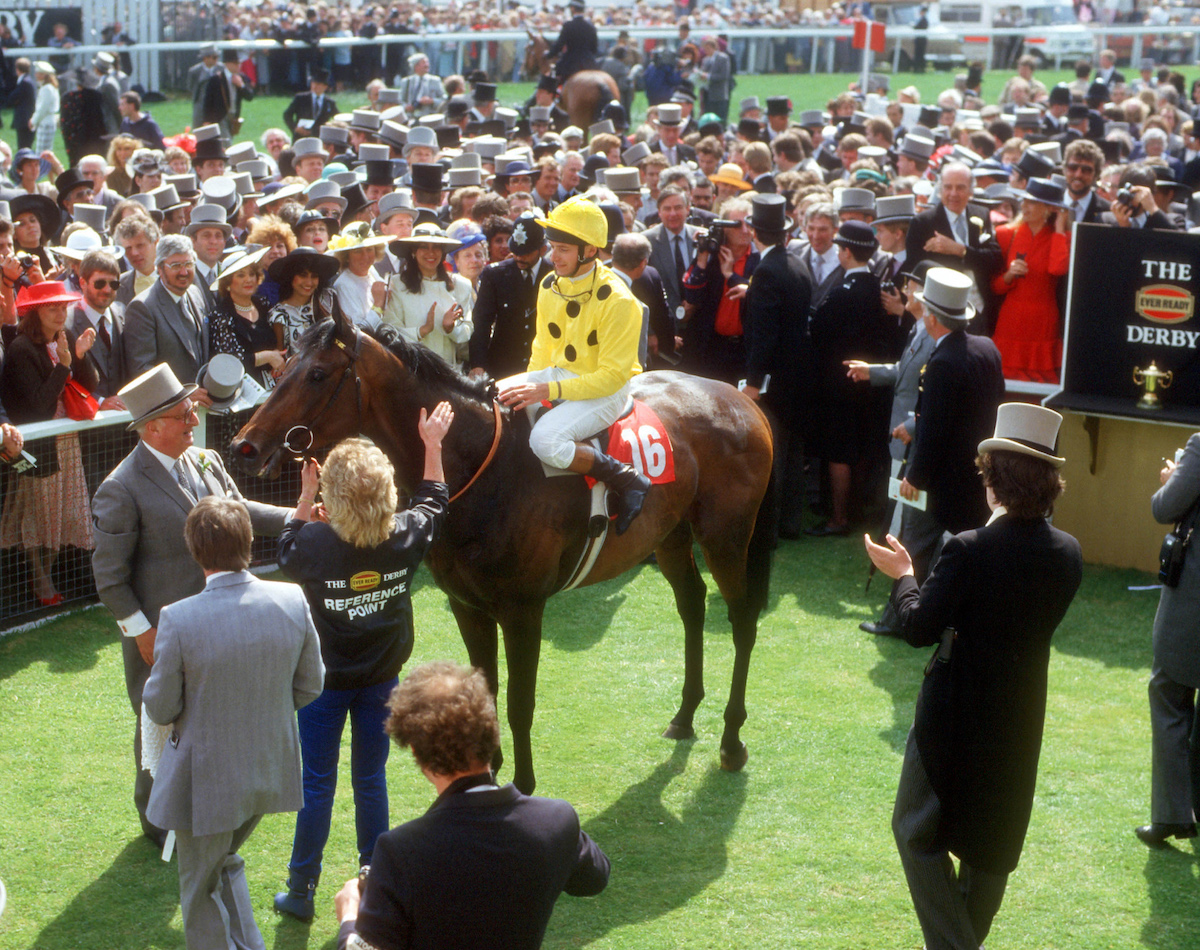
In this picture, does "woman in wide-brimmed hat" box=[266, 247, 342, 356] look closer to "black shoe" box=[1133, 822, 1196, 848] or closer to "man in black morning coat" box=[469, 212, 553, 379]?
"man in black morning coat" box=[469, 212, 553, 379]

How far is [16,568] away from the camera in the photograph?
7.20 metres

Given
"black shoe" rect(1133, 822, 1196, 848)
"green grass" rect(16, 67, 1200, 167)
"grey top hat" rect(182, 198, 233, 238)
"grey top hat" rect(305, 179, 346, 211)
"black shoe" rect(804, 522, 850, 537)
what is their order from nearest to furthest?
"black shoe" rect(1133, 822, 1196, 848)
"grey top hat" rect(182, 198, 233, 238)
"black shoe" rect(804, 522, 850, 537)
"grey top hat" rect(305, 179, 346, 211)
"green grass" rect(16, 67, 1200, 167)

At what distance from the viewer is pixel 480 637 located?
5.79 meters

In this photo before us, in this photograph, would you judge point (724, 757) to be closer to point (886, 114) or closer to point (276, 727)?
point (276, 727)

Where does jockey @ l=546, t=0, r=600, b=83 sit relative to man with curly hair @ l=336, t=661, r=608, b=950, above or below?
above

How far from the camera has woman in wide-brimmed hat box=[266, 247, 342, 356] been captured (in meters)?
7.82

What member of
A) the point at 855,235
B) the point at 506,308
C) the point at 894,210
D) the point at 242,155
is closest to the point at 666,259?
the point at 855,235

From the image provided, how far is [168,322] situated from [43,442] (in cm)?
103

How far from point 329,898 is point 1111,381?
6036mm

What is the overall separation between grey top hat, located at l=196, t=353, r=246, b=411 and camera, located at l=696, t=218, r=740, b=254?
3.71 metres

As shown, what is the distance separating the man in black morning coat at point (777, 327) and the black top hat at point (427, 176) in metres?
3.73

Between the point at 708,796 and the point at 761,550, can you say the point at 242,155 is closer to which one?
the point at 761,550

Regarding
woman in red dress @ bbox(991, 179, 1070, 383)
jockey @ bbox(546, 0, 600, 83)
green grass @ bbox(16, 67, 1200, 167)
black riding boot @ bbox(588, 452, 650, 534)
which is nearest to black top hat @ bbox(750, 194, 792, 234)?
woman in red dress @ bbox(991, 179, 1070, 383)

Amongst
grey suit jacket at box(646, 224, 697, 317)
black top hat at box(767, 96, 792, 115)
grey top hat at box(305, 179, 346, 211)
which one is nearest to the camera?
grey suit jacket at box(646, 224, 697, 317)
